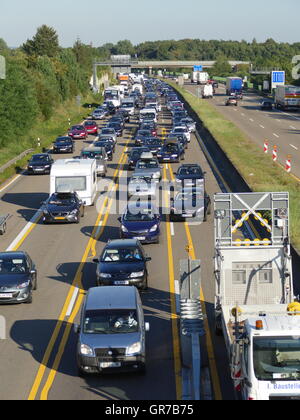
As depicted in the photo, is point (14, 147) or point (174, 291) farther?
point (14, 147)

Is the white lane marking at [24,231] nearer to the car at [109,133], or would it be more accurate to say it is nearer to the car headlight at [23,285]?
the car headlight at [23,285]

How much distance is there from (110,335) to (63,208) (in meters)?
18.1

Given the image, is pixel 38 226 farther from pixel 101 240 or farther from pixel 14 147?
pixel 14 147

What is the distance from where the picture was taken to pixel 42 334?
2019 centimetres

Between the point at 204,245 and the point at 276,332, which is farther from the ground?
the point at 276,332

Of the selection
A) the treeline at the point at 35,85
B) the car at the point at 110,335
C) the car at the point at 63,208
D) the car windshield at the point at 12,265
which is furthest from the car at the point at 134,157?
the car at the point at 110,335

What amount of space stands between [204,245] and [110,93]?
8815cm

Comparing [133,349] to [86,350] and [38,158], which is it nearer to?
[86,350]

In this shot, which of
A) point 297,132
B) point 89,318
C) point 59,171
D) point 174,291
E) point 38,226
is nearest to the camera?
point 89,318

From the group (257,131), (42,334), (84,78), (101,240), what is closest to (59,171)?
(101,240)

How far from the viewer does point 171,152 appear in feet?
180

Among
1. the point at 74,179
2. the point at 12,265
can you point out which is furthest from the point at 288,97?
the point at 12,265

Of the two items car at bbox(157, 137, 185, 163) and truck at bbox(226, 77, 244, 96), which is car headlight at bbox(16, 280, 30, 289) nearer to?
car at bbox(157, 137, 185, 163)

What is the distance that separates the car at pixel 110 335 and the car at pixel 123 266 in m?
4.99
